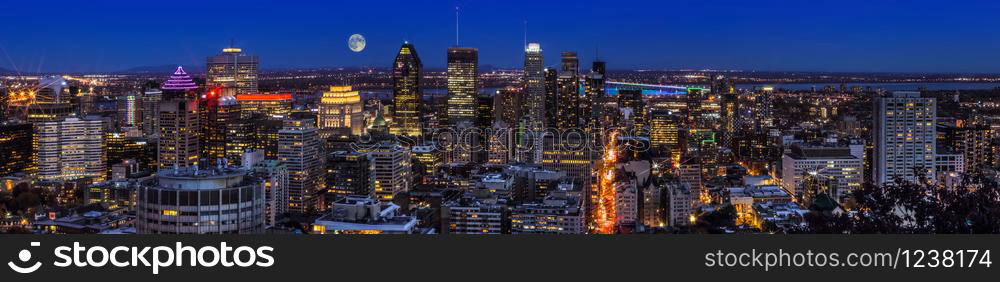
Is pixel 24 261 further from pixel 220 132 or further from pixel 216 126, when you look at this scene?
pixel 216 126

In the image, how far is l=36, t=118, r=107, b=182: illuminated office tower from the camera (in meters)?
17.5

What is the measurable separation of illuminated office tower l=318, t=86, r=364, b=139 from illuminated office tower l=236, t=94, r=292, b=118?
964mm

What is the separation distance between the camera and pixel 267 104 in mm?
26906

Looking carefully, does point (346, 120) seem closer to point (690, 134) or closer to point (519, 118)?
point (519, 118)

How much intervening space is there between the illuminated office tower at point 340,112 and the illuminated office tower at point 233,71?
329 centimetres

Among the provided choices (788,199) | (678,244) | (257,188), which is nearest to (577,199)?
(788,199)

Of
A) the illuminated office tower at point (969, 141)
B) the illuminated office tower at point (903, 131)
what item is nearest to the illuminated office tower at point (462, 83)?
the illuminated office tower at point (903, 131)

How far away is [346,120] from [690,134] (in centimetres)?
959

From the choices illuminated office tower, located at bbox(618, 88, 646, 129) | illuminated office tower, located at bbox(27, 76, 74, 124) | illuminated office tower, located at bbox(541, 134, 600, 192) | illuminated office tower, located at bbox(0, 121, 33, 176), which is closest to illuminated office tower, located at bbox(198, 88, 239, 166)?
illuminated office tower, located at bbox(27, 76, 74, 124)

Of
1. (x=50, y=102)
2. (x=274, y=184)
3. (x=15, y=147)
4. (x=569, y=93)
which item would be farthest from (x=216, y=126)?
(x=569, y=93)

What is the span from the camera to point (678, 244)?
2293mm

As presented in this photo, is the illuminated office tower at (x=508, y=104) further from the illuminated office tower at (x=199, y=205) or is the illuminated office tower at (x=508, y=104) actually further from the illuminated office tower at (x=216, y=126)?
the illuminated office tower at (x=199, y=205)

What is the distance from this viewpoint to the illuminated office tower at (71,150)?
17.5m

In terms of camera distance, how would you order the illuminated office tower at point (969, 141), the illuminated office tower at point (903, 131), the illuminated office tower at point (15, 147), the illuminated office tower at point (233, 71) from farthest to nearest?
the illuminated office tower at point (233, 71), the illuminated office tower at point (15, 147), the illuminated office tower at point (903, 131), the illuminated office tower at point (969, 141)
